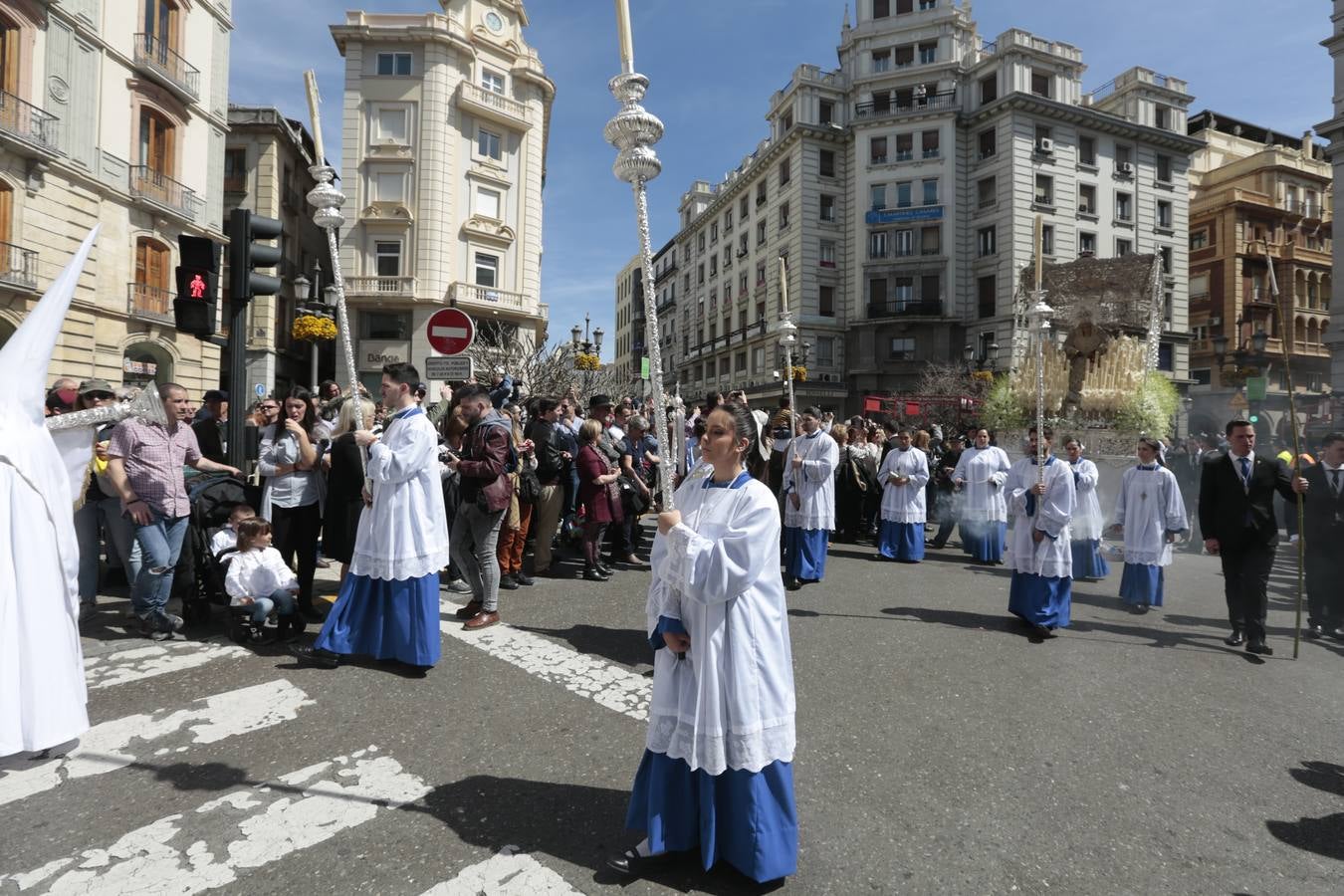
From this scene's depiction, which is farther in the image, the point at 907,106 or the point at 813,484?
the point at 907,106

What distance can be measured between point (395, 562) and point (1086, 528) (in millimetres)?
Result: 7766

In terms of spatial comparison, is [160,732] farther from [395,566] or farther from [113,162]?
[113,162]

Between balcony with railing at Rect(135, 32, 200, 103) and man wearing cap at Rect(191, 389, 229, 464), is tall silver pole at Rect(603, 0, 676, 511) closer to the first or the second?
man wearing cap at Rect(191, 389, 229, 464)

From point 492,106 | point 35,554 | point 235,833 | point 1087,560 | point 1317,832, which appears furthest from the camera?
point 492,106

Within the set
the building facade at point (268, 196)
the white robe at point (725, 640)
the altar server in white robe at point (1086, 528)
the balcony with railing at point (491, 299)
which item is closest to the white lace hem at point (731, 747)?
the white robe at point (725, 640)

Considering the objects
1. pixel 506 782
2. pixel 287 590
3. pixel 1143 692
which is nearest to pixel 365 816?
pixel 506 782

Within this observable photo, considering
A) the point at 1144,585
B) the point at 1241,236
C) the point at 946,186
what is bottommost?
the point at 1144,585

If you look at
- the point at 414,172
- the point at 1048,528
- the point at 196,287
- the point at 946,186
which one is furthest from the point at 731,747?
the point at 946,186

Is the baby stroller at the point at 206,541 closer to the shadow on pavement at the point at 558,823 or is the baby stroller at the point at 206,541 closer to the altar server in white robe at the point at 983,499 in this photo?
the shadow on pavement at the point at 558,823

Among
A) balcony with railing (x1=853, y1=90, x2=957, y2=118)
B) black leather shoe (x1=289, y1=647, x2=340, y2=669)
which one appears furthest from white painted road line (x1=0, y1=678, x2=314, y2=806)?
balcony with railing (x1=853, y1=90, x2=957, y2=118)

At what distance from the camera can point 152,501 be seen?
4938 mm

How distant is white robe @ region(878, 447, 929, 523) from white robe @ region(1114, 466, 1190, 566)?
2298 mm

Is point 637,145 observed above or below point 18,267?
below

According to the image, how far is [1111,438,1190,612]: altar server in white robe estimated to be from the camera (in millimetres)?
7176
